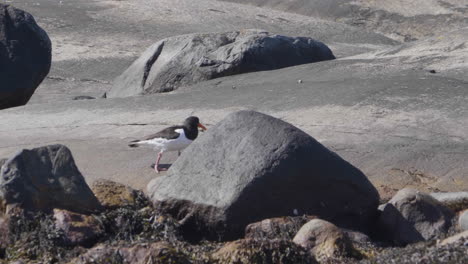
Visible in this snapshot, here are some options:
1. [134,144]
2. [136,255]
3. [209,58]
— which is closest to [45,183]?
[136,255]

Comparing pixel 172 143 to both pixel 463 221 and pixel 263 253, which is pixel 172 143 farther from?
pixel 463 221

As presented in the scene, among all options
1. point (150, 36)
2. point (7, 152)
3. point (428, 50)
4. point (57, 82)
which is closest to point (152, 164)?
point (7, 152)

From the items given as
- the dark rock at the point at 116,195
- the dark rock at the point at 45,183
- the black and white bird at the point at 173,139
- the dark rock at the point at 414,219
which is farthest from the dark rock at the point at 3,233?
the dark rock at the point at 414,219

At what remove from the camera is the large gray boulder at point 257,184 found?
8.47 metres

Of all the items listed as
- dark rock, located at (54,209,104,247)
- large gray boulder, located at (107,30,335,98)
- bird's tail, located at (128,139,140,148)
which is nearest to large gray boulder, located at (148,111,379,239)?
dark rock, located at (54,209,104,247)

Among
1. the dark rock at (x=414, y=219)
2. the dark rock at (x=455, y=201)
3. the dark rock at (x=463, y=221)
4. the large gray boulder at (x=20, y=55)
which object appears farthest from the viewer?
the large gray boulder at (x=20, y=55)

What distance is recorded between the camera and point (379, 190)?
31.9 ft

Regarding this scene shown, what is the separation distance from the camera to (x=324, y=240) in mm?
7855

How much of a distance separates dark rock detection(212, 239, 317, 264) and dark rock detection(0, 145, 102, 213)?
5.34 feet

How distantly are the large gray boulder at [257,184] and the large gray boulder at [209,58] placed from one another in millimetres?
7657

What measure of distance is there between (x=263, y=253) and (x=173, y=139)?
124 inches

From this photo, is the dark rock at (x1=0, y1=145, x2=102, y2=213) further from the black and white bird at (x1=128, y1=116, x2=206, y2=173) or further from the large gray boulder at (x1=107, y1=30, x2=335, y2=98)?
the large gray boulder at (x1=107, y1=30, x2=335, y2=98)

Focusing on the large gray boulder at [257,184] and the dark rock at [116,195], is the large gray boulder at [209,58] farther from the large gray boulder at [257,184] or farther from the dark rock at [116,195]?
the large gray boulder at [257,184]

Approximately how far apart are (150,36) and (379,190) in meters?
14.9
